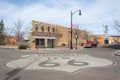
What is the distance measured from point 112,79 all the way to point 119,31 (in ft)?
118

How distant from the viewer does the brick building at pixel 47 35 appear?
54.5 meters

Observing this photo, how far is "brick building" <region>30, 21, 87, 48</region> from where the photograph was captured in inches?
2144

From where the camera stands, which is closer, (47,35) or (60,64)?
(60,64)

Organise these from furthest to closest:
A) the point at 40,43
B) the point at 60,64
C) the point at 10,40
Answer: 1. the point at 10,40
2. the point at 40,43
3. the point at 60,64

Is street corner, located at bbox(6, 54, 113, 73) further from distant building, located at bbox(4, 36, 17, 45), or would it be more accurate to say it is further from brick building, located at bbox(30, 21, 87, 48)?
distant building, located at bbox(4, 36, 17, 45)

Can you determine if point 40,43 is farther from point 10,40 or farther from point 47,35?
point 10,40

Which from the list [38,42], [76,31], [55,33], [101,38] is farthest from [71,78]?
[101,38]

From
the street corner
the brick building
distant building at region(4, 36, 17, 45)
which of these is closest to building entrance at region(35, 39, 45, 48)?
the brick building

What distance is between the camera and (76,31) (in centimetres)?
7931

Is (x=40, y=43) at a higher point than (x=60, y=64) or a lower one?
higher

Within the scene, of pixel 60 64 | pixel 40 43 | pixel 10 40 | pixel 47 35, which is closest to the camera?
pixel 60 64

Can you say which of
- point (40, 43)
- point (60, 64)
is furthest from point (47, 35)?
point (60, 64)

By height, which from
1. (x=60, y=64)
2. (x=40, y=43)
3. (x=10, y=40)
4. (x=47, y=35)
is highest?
(x=47, y=35)

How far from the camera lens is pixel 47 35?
5856cm
